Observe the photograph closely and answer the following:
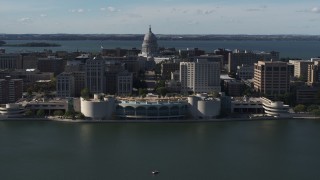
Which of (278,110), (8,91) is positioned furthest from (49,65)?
(278,110)

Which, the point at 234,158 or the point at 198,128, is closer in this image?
the point at 234,158

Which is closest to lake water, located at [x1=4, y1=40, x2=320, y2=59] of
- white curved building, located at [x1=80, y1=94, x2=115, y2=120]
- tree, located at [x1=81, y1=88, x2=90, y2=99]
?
tree, located at [x1=81, y1=88, x2=90, y2=99]

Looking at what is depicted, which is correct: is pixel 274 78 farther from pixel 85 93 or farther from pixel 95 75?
pixel 85 93

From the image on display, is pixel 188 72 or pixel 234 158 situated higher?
pixel 188 72

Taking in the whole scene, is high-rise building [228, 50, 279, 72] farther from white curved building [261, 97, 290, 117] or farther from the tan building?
white curved building [261, 97, 290, 117]

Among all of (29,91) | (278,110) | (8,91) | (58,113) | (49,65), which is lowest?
(58,113)

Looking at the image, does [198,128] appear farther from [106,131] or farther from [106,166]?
[106,166]

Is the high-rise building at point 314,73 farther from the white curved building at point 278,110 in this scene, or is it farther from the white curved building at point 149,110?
the white curved building at point 149,110

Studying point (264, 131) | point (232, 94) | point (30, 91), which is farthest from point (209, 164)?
point (30, 91)
